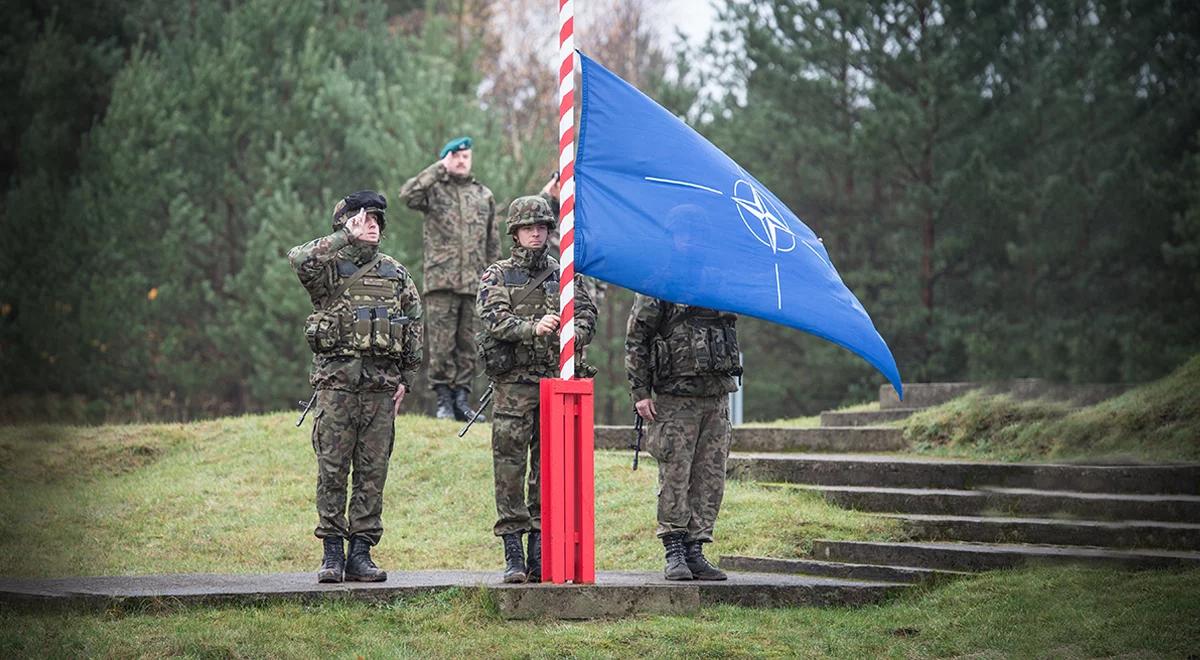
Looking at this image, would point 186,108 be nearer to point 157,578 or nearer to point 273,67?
point 273,67

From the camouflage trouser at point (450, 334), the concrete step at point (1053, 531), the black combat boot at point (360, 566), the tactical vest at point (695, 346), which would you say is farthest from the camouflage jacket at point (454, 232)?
the black combat boot at point (360, 566)

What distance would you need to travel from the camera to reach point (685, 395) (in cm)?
981

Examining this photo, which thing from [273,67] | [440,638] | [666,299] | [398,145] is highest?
[273,67]

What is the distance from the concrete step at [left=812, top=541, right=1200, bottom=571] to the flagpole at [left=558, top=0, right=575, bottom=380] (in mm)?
3085

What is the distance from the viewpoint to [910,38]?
29.9 meters

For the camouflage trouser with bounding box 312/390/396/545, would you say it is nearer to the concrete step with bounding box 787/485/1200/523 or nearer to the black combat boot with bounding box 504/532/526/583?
the black combat boot with bounding box 504/532/526/583

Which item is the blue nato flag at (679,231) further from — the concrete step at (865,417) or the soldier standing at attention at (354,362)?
the concrete step at (865,417)

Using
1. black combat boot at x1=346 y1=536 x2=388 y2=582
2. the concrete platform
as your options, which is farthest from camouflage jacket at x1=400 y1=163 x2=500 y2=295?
black combat boot at x1=346 y1=536 x2=388 y2=582

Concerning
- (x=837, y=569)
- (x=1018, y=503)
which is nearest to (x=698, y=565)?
(x=837, y=569)

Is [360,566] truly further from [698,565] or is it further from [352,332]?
[698,565]

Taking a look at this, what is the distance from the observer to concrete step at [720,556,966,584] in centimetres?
1027

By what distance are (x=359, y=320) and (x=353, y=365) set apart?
26 centimetres

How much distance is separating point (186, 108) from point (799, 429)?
1727 cm

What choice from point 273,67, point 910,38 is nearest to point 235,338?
point 273,67
